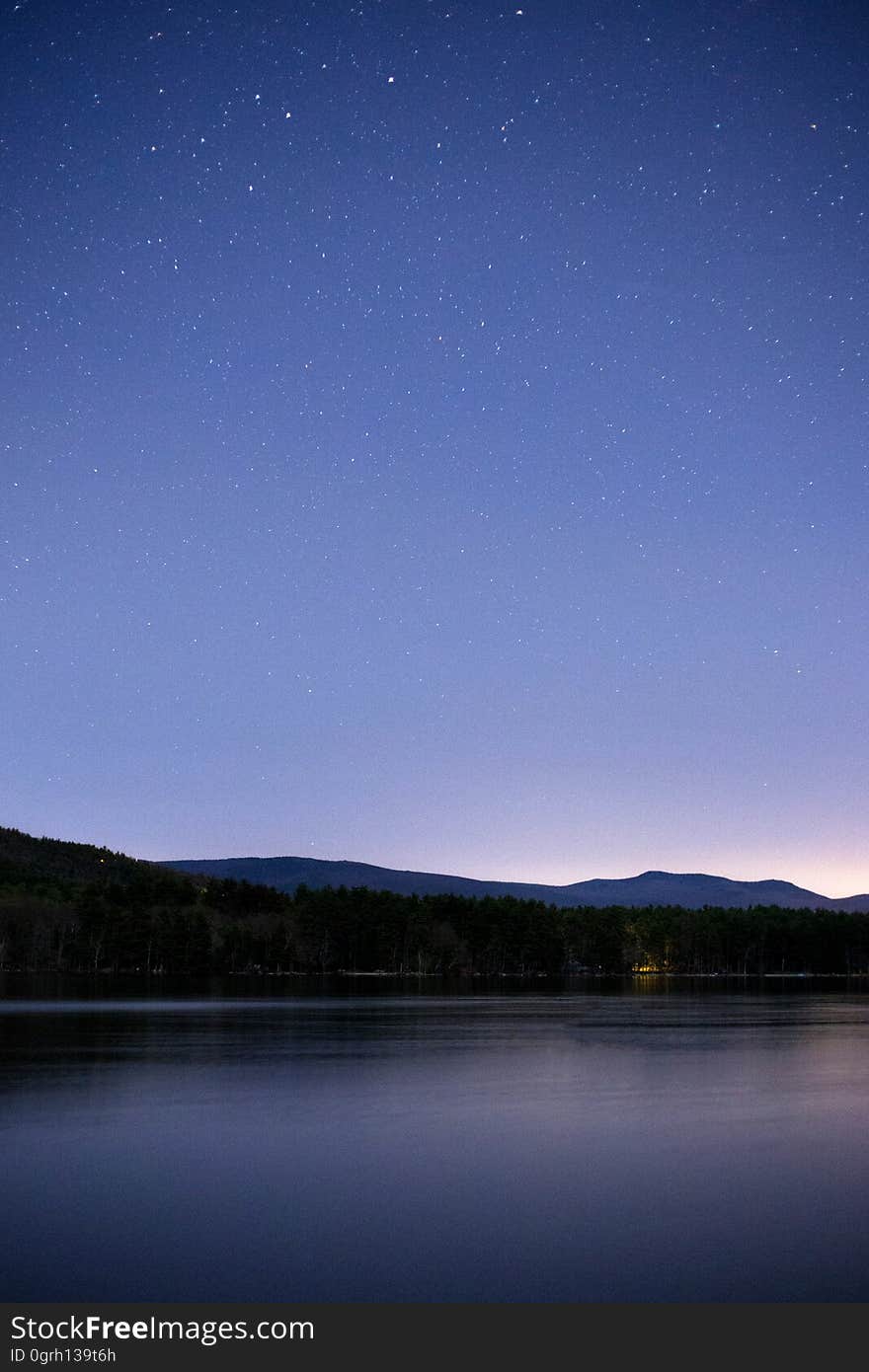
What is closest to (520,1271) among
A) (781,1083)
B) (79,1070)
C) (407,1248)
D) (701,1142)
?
(407,1248)

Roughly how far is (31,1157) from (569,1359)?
11.0 m

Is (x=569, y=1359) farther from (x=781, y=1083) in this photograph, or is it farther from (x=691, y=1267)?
(x=781, y=1083)

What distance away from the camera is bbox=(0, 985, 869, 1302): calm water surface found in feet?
39.4

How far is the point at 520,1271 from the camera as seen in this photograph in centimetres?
1212

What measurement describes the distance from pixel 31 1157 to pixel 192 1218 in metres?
4.83

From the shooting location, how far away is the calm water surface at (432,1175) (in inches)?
473

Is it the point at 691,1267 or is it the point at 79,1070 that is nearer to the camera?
the point at 691,1267

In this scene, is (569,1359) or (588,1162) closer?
(569,1359)

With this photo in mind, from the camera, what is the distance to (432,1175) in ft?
56.4

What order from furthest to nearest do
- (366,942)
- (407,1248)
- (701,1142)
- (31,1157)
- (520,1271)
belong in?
(366,942) < (701,1142) < (31,1157) < (407,1248) < (520,1271)

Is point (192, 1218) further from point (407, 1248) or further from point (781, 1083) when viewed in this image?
point (781, 1083)

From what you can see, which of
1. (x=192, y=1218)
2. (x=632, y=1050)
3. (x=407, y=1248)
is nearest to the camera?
(x=407, y=1248)

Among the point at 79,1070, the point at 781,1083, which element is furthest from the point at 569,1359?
the point at 79,1070

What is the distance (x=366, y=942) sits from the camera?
192 meters
